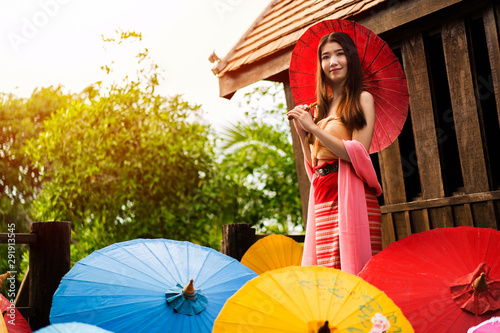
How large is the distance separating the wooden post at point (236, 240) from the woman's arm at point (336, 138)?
2.04 m

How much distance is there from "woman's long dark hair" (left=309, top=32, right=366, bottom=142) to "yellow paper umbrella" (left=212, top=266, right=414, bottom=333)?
3.59 feet

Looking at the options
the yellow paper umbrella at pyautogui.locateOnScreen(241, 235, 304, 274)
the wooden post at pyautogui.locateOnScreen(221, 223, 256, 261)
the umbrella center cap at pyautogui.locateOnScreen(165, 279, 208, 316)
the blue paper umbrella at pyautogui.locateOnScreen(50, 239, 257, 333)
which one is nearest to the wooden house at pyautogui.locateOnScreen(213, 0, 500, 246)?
the yellow paper umbrella at pyautogui.locateOnScreen(241, 235, 304, 274)

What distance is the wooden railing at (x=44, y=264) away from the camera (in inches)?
144

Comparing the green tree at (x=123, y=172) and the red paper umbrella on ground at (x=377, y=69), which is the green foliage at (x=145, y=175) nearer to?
the green tree at (x=123, y=172)

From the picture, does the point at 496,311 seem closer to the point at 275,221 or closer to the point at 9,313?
the point at 9,313

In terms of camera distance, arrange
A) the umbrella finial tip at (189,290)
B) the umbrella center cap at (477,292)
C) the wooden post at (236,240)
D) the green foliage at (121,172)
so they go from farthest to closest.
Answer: the green foliage at (121,172) < the wooden post at (236,240) < the umbrella finial tip at (189,290) < the umbrella center cap at (477,292)

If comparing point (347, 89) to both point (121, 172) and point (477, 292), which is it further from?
point (121, 172)

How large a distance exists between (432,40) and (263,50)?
1.74m

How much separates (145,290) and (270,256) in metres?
1.85

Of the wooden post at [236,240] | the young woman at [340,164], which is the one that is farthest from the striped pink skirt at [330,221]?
the wooden post at [236,240]

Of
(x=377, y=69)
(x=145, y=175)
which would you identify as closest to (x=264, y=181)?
(x=145, y=175)

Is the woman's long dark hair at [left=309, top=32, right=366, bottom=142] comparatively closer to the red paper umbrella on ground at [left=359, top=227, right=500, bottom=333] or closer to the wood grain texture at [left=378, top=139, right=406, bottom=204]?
the red paper umbrella on ground at [left=359, top=227, right=500, bottom=333]

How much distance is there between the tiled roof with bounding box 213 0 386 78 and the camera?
4.68 m

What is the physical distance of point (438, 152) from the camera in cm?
430
